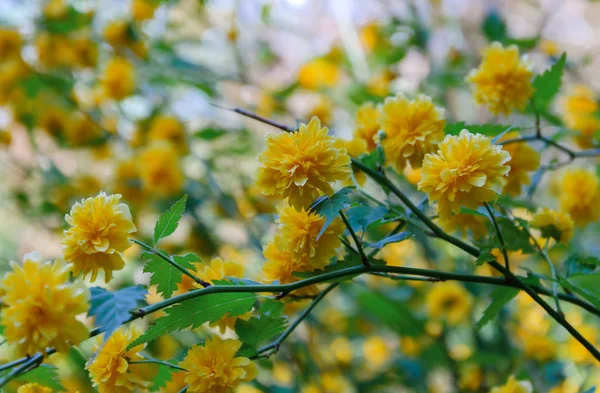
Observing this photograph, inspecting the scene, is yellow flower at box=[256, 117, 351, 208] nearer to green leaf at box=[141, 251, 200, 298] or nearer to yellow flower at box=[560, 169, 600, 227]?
green leaf at box=[141, 251, 200, 298]

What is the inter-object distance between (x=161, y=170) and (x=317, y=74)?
598 millimetres

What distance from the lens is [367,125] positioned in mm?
771

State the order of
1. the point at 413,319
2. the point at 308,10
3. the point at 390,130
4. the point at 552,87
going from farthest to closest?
the point at 308,10
the point at 413,319
the point at 552,87
the point at 390,130

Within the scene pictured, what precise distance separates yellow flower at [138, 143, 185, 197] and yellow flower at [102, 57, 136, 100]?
0.70 ft

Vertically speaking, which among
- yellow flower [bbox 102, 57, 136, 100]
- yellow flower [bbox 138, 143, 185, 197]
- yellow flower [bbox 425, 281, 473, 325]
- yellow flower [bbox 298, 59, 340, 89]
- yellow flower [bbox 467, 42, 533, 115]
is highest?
yellow flower [bbox 298, 59, 340, 89]

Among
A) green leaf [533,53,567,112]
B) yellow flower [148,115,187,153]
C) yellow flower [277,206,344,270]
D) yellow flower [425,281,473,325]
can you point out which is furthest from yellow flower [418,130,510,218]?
yellow flower [148,115,187,153]

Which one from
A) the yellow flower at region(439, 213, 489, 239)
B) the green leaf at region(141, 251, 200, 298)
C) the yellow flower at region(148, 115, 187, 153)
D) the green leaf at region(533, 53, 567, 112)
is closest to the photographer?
the green leaf at region(141, 251, 200, 298)

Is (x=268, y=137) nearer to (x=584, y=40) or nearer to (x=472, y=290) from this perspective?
(x=472, y=290)

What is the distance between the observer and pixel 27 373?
591 millimetres

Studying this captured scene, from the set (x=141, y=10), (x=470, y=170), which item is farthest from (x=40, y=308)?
(x=141, y=10)

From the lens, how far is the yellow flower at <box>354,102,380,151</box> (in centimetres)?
77

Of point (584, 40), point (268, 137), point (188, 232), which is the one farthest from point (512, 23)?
point (268, 137)

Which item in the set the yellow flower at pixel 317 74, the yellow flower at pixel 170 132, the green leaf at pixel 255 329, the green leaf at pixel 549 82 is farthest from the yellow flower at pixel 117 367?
the yellow flower at pixel 317 74

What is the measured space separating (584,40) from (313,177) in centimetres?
249
